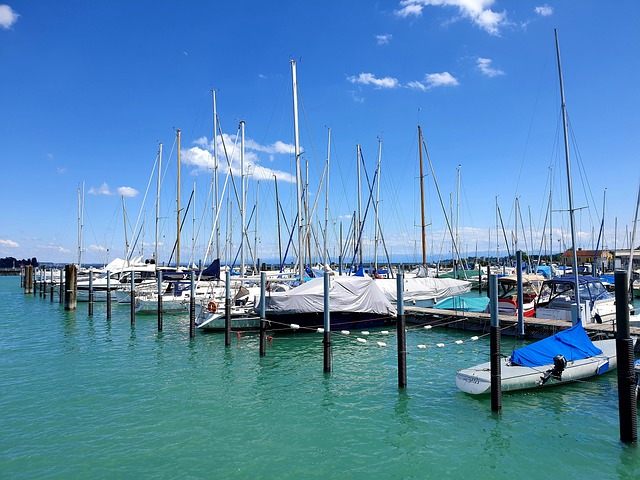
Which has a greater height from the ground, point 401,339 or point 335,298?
point 335,298

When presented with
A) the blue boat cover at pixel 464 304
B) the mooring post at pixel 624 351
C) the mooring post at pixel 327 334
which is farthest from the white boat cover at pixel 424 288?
the mooring post at pixel 624 351

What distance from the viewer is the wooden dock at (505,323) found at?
19.9 m

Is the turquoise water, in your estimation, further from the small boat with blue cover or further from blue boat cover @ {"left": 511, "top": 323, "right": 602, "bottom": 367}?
blue boat cover @ {"left": 511, "top": 323, "right": 602, "bottom": 367}

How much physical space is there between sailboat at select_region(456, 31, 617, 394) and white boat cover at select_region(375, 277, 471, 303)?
18.0 m

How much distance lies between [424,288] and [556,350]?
23036 millimetres

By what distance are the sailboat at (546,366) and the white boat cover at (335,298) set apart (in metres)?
10.9

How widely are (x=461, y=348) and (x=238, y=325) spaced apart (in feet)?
37.9

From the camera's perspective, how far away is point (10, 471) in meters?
9.59

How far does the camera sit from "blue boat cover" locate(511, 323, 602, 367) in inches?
559

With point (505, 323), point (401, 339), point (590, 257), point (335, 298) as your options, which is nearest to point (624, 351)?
point (401, 339)

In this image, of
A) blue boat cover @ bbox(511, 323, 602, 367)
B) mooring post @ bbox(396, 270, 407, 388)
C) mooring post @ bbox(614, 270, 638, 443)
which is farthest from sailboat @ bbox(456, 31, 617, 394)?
mooring post @ bbox(614, 270, 638, 443)

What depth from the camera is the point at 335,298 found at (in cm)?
2481

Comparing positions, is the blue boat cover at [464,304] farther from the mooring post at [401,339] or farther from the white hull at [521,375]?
the mooring post at [401,339]

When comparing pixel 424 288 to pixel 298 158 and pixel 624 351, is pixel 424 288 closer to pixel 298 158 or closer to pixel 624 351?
pixel 298 158
